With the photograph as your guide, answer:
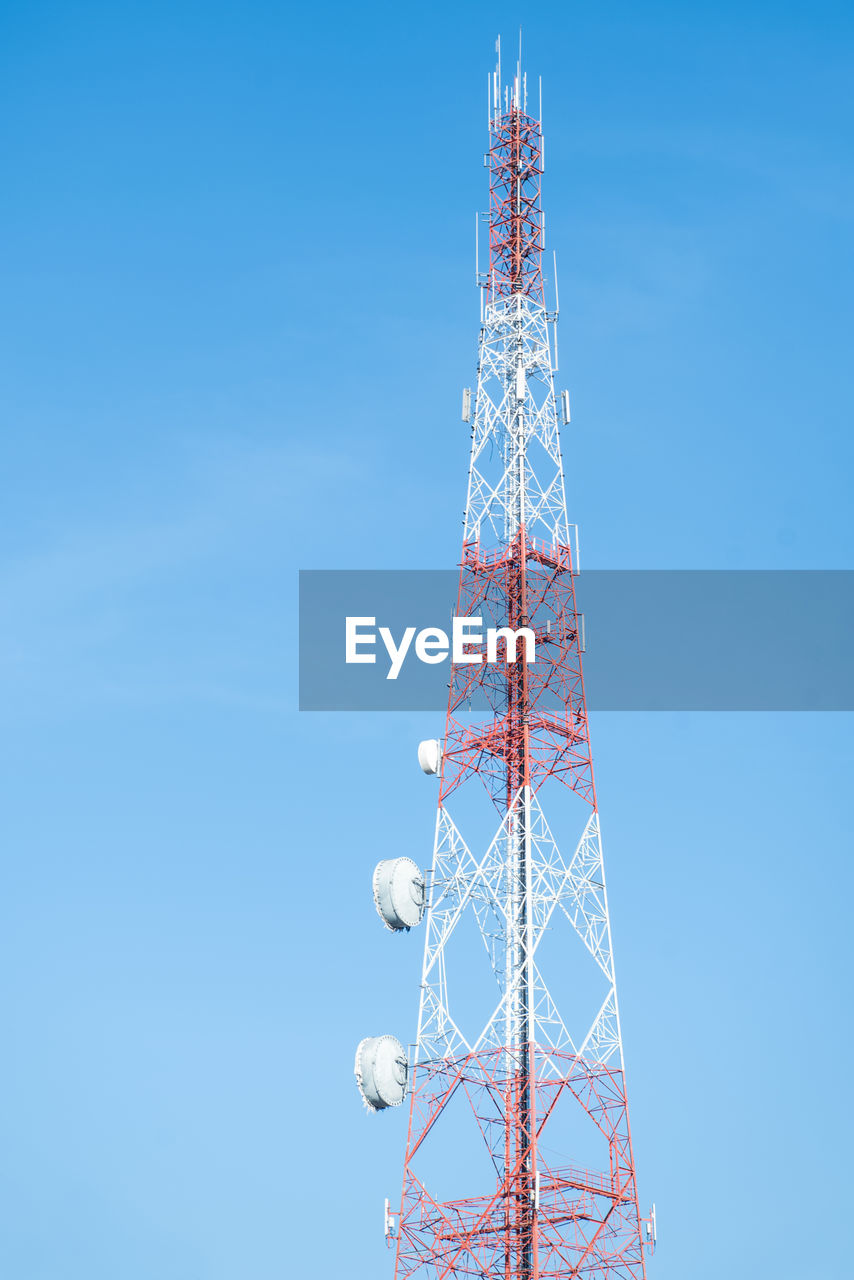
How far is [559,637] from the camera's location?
8600 cm

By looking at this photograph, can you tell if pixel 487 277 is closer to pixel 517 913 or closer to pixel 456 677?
pixel 456 677

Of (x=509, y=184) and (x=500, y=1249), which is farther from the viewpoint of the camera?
(x=509, y=184)

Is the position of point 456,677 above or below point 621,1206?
above

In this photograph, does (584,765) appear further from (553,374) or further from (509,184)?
(509,184)

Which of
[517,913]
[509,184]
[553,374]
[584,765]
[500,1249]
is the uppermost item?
[509,184]

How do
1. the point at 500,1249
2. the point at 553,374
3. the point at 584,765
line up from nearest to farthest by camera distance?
1. the point at 500,1249
2. the point at 584,765
3. the point at 553,374

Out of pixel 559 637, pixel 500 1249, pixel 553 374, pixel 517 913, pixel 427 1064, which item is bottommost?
pixel 500 1249

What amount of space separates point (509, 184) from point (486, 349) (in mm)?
8300

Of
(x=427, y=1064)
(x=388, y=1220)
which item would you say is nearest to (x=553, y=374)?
(x=427, y=1064)

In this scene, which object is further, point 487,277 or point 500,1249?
point 487,277

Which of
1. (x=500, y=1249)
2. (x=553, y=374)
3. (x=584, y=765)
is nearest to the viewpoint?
(x=500, y=1249)

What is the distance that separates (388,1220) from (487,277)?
41.4 meters

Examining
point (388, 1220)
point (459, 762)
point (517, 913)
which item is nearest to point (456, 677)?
point (459, 762)

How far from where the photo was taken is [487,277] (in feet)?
303
